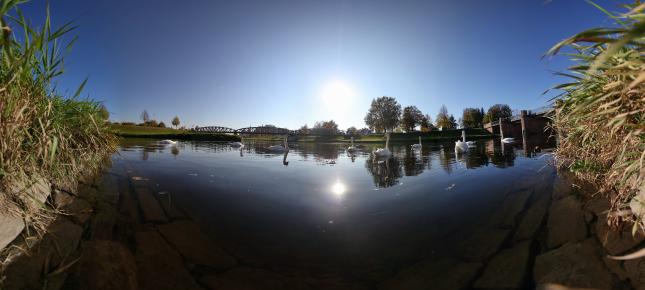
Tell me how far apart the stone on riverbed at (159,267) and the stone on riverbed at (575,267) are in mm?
3422

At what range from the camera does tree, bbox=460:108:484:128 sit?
106812mm

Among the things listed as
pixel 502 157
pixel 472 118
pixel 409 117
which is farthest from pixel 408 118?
pixel 502 157

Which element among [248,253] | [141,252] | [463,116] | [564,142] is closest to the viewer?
[141,252]

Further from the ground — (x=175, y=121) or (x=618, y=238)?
(x=175, y=121)

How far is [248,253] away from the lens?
357cm

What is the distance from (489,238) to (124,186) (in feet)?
21.7

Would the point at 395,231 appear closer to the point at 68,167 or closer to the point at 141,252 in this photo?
the point at 141,252

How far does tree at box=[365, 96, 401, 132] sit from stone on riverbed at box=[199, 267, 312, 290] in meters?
100

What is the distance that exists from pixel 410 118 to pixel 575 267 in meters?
103

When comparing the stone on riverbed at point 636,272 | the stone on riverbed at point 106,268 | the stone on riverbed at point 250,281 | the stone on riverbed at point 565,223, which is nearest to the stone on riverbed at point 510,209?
the stone on riverbed at point 565,223

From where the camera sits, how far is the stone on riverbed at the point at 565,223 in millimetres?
3230

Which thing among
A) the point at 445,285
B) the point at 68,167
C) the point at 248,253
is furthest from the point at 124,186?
the point at 445,285

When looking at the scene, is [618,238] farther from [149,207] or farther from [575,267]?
[149,207]

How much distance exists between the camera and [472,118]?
107 m
